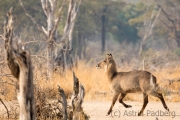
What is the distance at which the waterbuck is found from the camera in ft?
31.7

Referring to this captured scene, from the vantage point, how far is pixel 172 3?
3922 centimetres

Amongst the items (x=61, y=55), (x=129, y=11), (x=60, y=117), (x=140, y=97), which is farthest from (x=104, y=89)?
(x=129, y=11)

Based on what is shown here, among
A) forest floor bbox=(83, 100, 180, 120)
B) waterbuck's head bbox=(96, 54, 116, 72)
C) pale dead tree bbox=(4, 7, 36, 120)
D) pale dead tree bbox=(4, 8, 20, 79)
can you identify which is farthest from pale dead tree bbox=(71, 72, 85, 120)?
waterbuck's head bbox=(96, 54, 116, 72)

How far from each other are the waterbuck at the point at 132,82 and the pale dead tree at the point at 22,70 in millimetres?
3869

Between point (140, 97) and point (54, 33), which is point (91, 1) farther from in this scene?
point (140, 97)

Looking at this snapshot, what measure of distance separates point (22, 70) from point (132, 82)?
14.0 ft

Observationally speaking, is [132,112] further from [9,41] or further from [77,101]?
[9,41]

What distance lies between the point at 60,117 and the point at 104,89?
5.50 meters

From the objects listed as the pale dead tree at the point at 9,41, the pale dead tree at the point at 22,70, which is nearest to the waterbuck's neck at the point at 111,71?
the pale dead tree at the point at 22,70

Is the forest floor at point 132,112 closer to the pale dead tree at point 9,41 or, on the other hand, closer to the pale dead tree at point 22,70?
the pale dead tree at point 22,70

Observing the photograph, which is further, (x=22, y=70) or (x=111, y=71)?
(x=111, y=71)

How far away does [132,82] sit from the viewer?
995 centimetres

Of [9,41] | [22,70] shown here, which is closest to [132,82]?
[22,70]

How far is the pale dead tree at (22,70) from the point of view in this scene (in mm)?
5930
